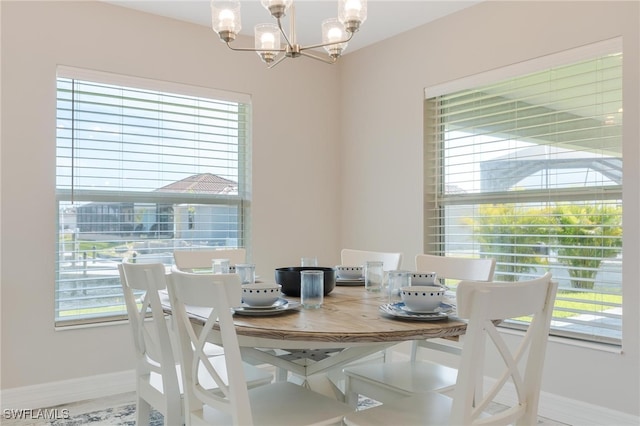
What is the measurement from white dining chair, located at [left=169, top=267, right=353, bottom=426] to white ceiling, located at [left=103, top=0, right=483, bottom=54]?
2.35 meters

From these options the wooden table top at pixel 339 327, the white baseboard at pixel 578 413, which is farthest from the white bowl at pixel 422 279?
the white baseboard at pixel 578 413

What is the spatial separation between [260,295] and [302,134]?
8.45 ft

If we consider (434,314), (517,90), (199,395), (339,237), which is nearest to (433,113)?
(517,90)

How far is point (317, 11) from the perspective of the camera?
3.41 metres

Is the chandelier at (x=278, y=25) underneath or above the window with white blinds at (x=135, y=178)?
above

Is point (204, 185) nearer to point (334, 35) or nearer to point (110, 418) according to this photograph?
point (110, 418)

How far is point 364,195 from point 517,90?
1453 millimetres

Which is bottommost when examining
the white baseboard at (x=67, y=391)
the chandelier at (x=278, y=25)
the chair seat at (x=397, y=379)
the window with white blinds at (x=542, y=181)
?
the white baseboard at (x=67, y=391)

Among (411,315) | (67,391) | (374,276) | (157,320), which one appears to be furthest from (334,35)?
(67,391)

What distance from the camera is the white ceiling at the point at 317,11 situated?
329 cm

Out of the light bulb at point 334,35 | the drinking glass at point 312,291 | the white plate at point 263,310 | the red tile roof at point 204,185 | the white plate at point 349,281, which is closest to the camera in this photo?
the white plate at point 263,310

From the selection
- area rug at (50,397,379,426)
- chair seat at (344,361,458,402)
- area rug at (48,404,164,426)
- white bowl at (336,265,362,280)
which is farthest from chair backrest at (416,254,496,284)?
area rug at (48,404,164,426)

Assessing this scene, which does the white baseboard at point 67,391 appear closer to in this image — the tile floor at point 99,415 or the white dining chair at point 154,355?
the tile floor at point 99,415

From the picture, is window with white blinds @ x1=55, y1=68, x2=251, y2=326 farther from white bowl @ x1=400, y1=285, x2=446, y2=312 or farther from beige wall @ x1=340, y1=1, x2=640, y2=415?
white bowl @ x1=400, y1=285, x2=446, y2=312
